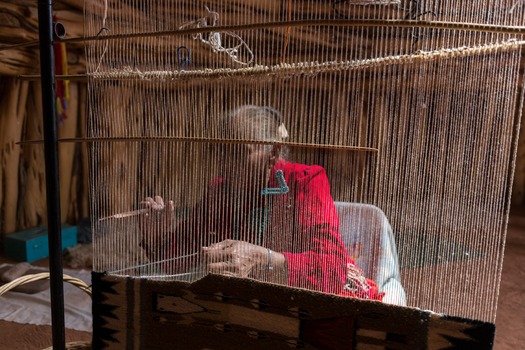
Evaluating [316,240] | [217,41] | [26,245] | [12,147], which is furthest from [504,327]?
[12,147]

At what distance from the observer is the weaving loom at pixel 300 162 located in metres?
0.84

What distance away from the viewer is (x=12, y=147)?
3.62 metres

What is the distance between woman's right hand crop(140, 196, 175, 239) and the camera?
1.08 meters

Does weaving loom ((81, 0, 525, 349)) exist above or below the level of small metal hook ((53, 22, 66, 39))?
below

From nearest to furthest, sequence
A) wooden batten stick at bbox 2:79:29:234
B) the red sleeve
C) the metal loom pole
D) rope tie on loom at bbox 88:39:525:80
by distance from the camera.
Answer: rope tie on loom at bbox 88:39:525:80
the red sleeve
the metal loom pole
wooden batten stick at bbox 2:79:29:234

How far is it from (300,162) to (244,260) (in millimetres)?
269

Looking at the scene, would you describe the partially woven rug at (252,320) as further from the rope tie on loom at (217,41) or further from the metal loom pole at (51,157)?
the rope tie on loom at (217,41)

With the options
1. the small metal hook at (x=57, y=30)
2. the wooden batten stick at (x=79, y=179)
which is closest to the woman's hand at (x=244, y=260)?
the small metal hook at (x=57, y=30)

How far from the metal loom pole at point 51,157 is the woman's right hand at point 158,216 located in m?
0.28

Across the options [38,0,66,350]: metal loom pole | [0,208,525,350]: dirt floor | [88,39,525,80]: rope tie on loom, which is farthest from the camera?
[0,208,525,350]: dirt floor

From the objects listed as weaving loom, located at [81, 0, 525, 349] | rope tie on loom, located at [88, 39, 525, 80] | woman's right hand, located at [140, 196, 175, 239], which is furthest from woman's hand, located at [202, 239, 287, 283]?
rope tie on loom, located at [88, 39, 525, 80]

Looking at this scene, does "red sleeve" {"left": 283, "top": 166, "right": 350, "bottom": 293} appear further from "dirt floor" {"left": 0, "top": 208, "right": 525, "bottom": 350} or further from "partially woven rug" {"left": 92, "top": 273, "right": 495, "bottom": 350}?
"dirt floor" {"left": 0, "top": 208, "right": 525, "bottom": 350}

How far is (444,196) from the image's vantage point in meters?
0.87

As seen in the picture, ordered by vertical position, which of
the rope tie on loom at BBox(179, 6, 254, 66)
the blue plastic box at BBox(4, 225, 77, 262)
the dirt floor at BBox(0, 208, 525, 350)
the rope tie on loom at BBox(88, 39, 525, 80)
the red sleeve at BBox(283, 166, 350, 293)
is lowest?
the dirt floor at BBox(0, 208, 525, 350)
